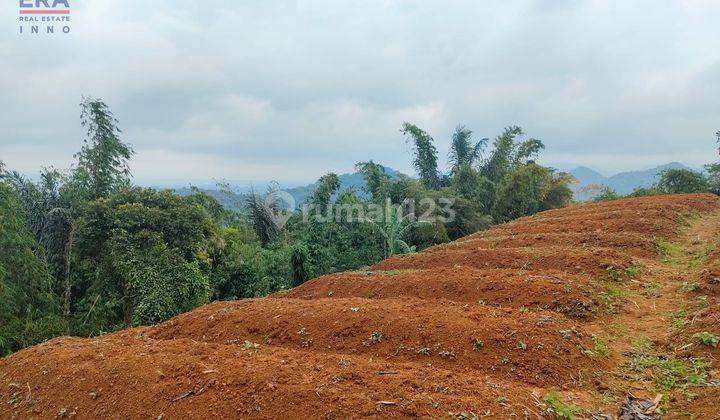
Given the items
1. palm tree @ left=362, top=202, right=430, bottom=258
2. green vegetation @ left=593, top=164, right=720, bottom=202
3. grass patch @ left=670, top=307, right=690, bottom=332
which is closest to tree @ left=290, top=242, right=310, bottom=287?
palm tree @ left=362, top=202, right=430, bottom=258

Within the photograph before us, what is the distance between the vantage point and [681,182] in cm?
2041

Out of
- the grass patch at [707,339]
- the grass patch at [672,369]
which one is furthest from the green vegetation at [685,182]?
the grass patch at [672,369]

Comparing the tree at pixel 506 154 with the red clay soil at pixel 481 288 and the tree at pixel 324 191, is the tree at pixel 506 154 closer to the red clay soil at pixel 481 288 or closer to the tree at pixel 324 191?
the tree at pixel 324 191

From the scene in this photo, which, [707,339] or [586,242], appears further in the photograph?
[586,242]

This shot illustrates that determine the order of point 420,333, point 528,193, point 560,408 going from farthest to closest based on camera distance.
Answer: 1. point 528,193
2. point 420,333
3. point 560,408

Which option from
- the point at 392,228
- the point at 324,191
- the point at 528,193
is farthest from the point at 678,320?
the point at 528,193

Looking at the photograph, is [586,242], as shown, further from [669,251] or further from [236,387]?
[236,387]

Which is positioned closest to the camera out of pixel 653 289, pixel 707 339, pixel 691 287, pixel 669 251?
pixel 707 339

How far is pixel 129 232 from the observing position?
38.0ft

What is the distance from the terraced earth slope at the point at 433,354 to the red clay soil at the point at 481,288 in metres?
0.03

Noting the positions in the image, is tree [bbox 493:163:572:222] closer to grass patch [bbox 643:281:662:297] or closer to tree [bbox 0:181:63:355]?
grass patch [bbox 643:281:662:297]

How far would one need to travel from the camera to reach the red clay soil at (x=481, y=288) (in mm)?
5598

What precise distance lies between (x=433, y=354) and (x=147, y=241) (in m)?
9.56

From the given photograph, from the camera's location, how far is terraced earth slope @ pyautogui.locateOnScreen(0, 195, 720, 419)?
3521 millimetres
